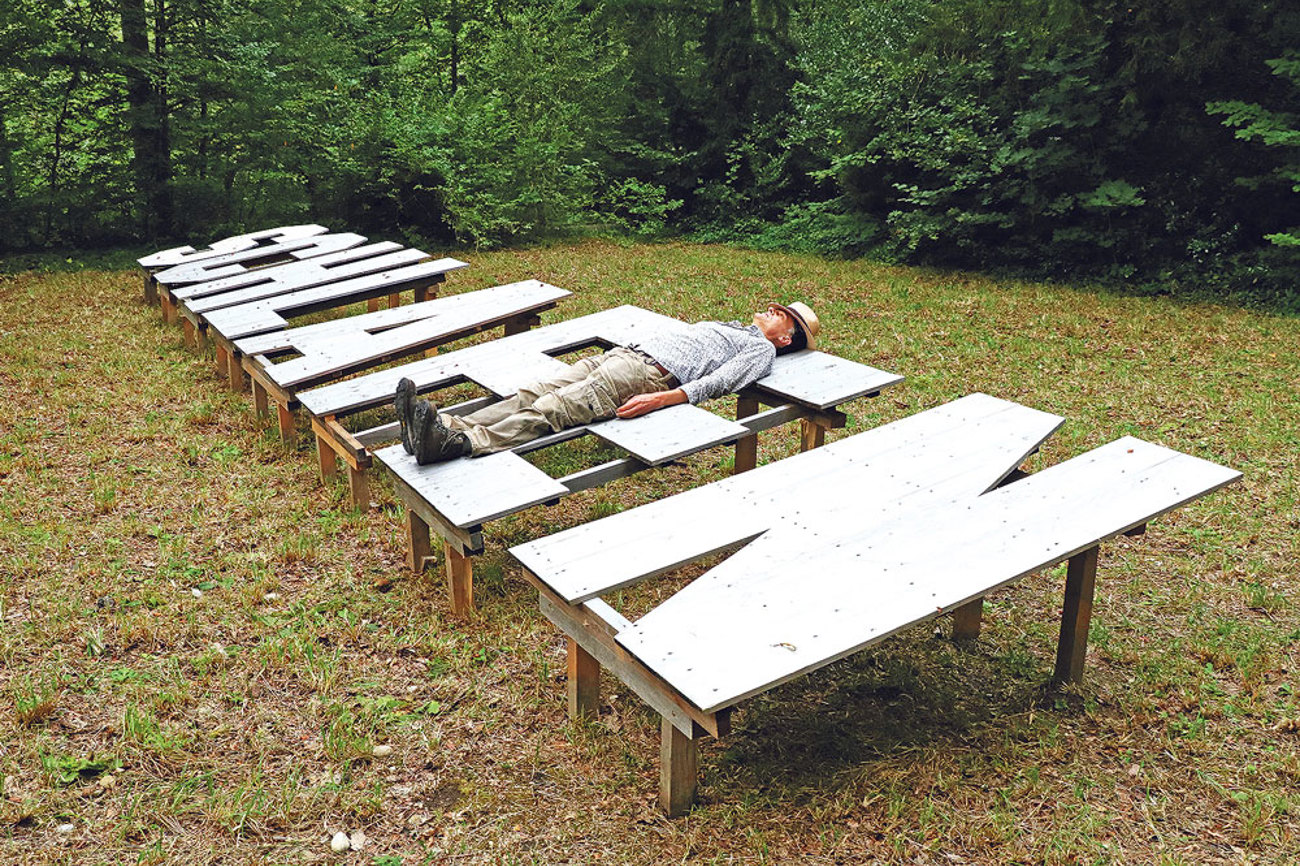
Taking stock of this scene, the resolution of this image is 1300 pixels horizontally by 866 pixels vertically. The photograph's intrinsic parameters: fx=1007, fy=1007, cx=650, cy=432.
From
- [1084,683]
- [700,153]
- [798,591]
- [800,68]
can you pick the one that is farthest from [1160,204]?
[798,591]

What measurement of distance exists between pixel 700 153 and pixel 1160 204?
21.2 feet

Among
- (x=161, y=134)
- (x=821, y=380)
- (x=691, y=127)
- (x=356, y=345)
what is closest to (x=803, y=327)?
(x=821, y=380)

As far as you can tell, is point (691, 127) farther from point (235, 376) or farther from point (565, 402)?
point (565, 402)

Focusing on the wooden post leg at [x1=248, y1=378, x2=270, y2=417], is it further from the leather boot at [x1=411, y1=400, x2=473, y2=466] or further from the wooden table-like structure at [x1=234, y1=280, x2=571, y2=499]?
the leather boot at [x1=411, y1=400, x2=473, y2=466]

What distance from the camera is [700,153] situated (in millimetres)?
14023

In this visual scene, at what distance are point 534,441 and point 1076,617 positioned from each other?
220 cm

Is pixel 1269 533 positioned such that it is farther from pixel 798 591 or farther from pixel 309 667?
pixel 309 667

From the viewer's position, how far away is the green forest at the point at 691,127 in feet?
29.6

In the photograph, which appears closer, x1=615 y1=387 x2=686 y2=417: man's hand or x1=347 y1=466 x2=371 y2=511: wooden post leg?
x1=615 y1=387 x2=686 y2=417: man's hand

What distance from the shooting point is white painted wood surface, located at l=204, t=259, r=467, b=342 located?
6195mm

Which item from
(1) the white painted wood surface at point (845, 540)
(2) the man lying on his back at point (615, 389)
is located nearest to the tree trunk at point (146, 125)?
(2) the man lying on his back at point (615, 389)

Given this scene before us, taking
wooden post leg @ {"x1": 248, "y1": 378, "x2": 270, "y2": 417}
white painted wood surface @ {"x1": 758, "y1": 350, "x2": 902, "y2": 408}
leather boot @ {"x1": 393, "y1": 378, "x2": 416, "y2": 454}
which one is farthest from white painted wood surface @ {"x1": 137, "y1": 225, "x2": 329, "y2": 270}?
white painted wood surface @ {"x1": 758, "y1": 350, "x2": 902, "y2": 408}

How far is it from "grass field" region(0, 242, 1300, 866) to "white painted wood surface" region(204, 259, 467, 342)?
0.86 meters

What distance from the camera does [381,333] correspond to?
606cm
